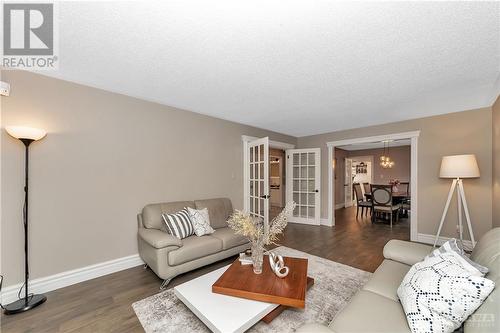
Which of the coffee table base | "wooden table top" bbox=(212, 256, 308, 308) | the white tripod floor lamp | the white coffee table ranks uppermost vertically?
the white tripod floor lamp

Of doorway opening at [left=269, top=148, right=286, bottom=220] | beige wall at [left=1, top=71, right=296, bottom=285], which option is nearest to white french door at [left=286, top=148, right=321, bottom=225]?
doorway opening at [left=269, top=148, right=286, bottom=220]

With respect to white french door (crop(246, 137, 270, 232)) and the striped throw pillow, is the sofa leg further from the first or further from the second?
white french door (crop(246, 137, 270, 232))

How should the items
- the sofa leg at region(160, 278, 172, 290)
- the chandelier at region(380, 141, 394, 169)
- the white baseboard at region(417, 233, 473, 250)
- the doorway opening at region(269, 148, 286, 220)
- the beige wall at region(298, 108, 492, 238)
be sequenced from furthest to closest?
1. the chandelier at region(380, 141, 394, 169)
2. the doorway opening at region(269, 148, 286, 220)
3. the white baseboard at region(417, 233, 473, 250)
4. the beige wall at region(298, 108, 492, 238)
5. the sofa leg at region(160, 278, 172, 290)

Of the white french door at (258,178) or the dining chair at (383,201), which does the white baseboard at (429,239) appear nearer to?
the dining chair at (383,201)

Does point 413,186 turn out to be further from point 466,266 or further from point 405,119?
point 466,266

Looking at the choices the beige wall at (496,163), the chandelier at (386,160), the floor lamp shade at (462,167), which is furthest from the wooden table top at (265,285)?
the chandelier at (386,160)

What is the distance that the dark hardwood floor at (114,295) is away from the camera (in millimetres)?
1685

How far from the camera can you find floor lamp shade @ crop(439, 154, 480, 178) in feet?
9.78

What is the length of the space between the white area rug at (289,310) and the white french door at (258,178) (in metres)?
1.64

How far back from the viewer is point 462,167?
3027 mm

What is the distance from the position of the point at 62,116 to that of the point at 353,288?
3.81 metres

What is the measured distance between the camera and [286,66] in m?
2.06

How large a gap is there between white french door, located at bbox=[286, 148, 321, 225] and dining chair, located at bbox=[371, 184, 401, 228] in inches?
60.4

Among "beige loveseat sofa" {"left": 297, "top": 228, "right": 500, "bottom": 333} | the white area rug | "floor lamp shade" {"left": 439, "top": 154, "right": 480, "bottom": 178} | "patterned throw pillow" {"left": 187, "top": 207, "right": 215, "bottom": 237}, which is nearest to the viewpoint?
"beige loveseat sofa" {"left": 297, "top": 228, "right": 500, "bottom": 333}
